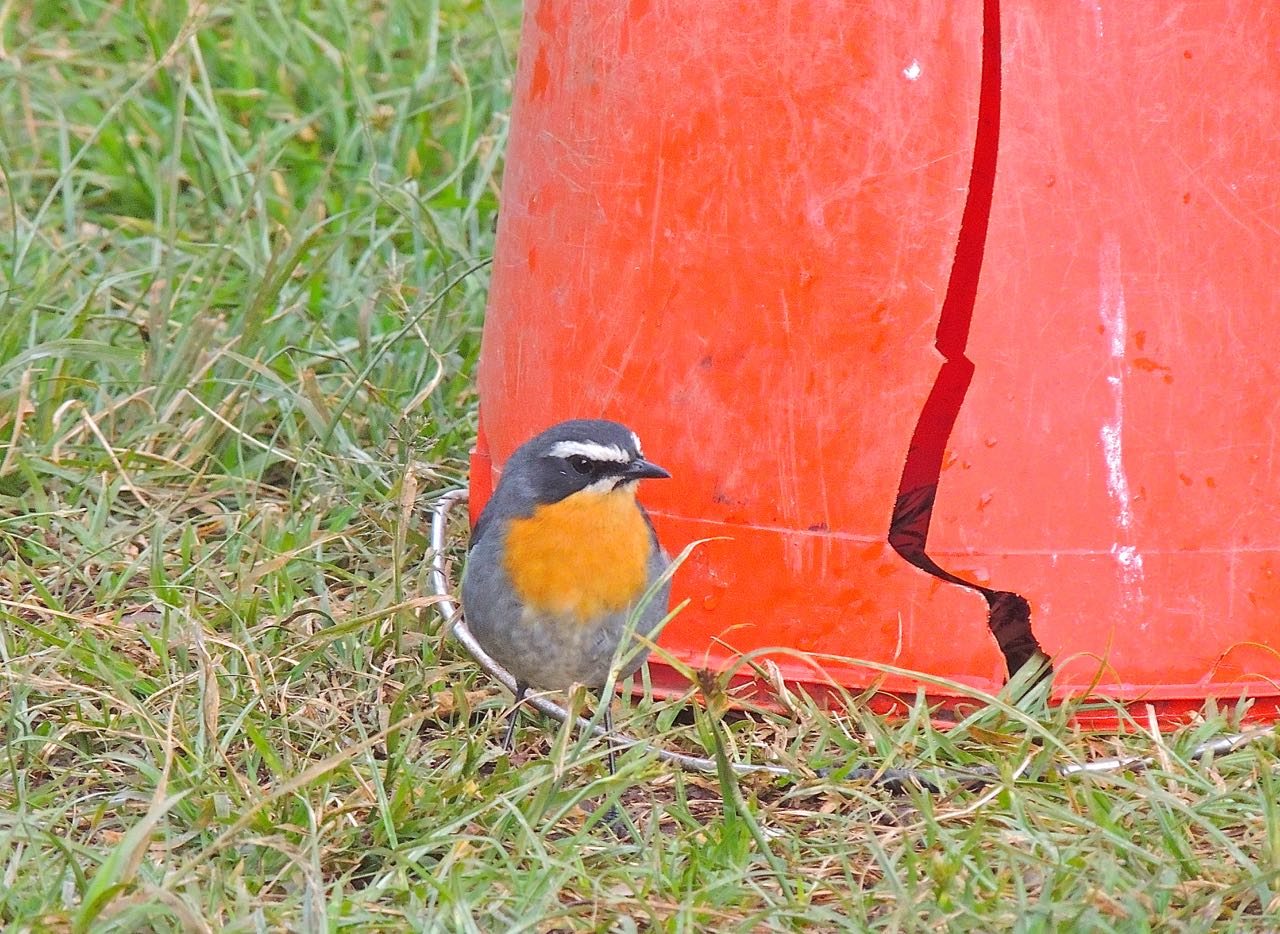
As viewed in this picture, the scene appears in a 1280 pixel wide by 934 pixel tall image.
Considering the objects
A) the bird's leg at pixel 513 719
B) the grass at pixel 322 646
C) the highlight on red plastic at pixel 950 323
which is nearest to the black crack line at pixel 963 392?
the highlight on red plastic at pixel 950 323

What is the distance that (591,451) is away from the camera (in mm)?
3594

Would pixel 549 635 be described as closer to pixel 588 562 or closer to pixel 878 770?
pixel 588 562

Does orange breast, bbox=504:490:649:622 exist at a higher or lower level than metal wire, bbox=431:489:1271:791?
higher

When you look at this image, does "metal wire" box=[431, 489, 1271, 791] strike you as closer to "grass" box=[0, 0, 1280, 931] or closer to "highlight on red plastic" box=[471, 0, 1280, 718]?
"grass" box=[0, 0, 1280, 931]

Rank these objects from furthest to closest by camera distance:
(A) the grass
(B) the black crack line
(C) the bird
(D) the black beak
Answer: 1. (C) the bird
2. (D) the black beak
3. (B) the black crack line
4. (A) the grass

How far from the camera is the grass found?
299 centimetres

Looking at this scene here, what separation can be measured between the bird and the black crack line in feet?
1.75

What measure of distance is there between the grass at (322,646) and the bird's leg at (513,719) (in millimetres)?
52

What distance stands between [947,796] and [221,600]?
1757mm

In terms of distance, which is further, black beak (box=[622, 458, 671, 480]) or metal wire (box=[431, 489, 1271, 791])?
black beak (box=[622, 458, 671, 480])

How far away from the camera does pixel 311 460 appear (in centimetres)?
489

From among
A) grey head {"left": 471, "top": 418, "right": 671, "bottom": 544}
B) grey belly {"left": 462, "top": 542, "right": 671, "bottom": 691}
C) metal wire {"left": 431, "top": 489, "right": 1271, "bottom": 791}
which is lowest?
metal wire {"left": 431, "top": 489, "right": 1271, "bottom": 791}

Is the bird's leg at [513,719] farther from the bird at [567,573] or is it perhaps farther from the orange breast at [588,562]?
the orange breast at [588,562]

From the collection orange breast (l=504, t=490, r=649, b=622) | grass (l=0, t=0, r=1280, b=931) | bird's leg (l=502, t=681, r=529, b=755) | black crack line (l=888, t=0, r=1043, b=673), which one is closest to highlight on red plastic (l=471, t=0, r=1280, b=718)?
black crack line (l=888, t=0, r=1043, b=673)
